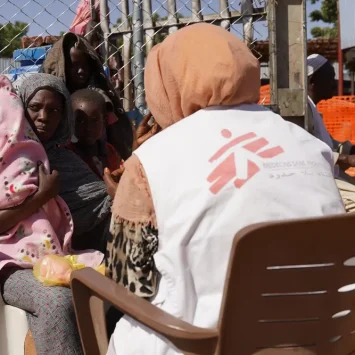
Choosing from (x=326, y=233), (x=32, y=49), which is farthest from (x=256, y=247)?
(x=32, y=49)

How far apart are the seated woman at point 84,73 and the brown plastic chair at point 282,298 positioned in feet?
6.47

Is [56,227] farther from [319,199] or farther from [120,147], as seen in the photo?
[319,199]

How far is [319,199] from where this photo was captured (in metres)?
1.65

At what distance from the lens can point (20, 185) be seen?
7.77 feet

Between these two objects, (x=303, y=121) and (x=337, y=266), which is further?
(x=303, y=121)

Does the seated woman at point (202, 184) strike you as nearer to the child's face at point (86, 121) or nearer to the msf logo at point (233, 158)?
the msf logo at point (233, 158)

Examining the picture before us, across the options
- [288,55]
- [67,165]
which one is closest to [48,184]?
Result: [67,165]

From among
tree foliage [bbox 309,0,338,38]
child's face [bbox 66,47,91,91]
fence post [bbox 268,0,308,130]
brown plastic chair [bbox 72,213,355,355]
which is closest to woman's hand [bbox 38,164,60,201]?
brown plastic chair [bbox 72,213,355,355]

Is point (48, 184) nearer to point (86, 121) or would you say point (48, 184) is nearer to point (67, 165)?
point (67, 165)

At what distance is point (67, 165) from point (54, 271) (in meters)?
0.60

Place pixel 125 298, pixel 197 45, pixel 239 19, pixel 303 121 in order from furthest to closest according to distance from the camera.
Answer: pixel 239 19, pixel 303 121, pixel 197 45, pixel 125 298

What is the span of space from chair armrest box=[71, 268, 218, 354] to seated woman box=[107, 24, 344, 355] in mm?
59

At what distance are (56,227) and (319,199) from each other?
1.23 meters

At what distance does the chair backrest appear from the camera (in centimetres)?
140
